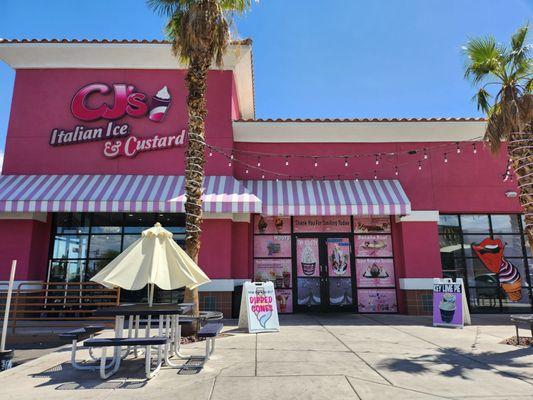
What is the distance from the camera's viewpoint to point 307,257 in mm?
13133

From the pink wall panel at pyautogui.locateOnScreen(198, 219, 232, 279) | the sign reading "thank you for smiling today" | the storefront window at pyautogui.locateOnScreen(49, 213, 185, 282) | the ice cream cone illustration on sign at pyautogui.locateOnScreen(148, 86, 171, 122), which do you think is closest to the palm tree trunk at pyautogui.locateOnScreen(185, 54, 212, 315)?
the pink wall panel at pyautogui.locateOnScreen(198, 219, 232, 279)

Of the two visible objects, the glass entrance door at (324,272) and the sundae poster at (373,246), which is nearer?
the glass entrance door at (324,272)

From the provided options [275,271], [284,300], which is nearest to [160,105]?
[275,271]

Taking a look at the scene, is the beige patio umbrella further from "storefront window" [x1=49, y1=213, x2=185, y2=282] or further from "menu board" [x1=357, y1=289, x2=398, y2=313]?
"menu board" [x1=357, y1=289, x2=398, y2=313]

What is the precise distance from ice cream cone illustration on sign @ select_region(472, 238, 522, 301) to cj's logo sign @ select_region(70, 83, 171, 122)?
11.9 m

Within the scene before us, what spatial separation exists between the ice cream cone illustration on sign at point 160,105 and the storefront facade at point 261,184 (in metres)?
0.04

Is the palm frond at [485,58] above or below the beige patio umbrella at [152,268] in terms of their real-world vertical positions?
above

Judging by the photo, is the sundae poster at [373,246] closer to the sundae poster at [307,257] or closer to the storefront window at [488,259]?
the sundae poster at [307,257]

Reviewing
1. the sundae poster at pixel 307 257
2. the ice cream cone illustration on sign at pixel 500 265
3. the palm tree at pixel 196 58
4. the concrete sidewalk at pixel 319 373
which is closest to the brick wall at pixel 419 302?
the ice cream cone illustration on sign at pixel 500 265

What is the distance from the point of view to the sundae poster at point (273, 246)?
43.2 ft

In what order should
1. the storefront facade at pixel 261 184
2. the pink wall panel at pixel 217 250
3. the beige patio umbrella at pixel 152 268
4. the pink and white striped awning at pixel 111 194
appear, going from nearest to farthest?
the beige patio umbrella at pixel 152 268 → the pink and white striped awning at pixel 111 194 → the pink wall panel at pixel 217 250 → the storefront facade at pixel 261 184

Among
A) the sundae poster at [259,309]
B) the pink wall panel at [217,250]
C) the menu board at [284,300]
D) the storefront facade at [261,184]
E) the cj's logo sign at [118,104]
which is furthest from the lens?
the menu board at [284,300]

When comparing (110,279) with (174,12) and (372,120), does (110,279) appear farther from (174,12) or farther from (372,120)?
(372,120)

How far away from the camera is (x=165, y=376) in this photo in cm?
562
